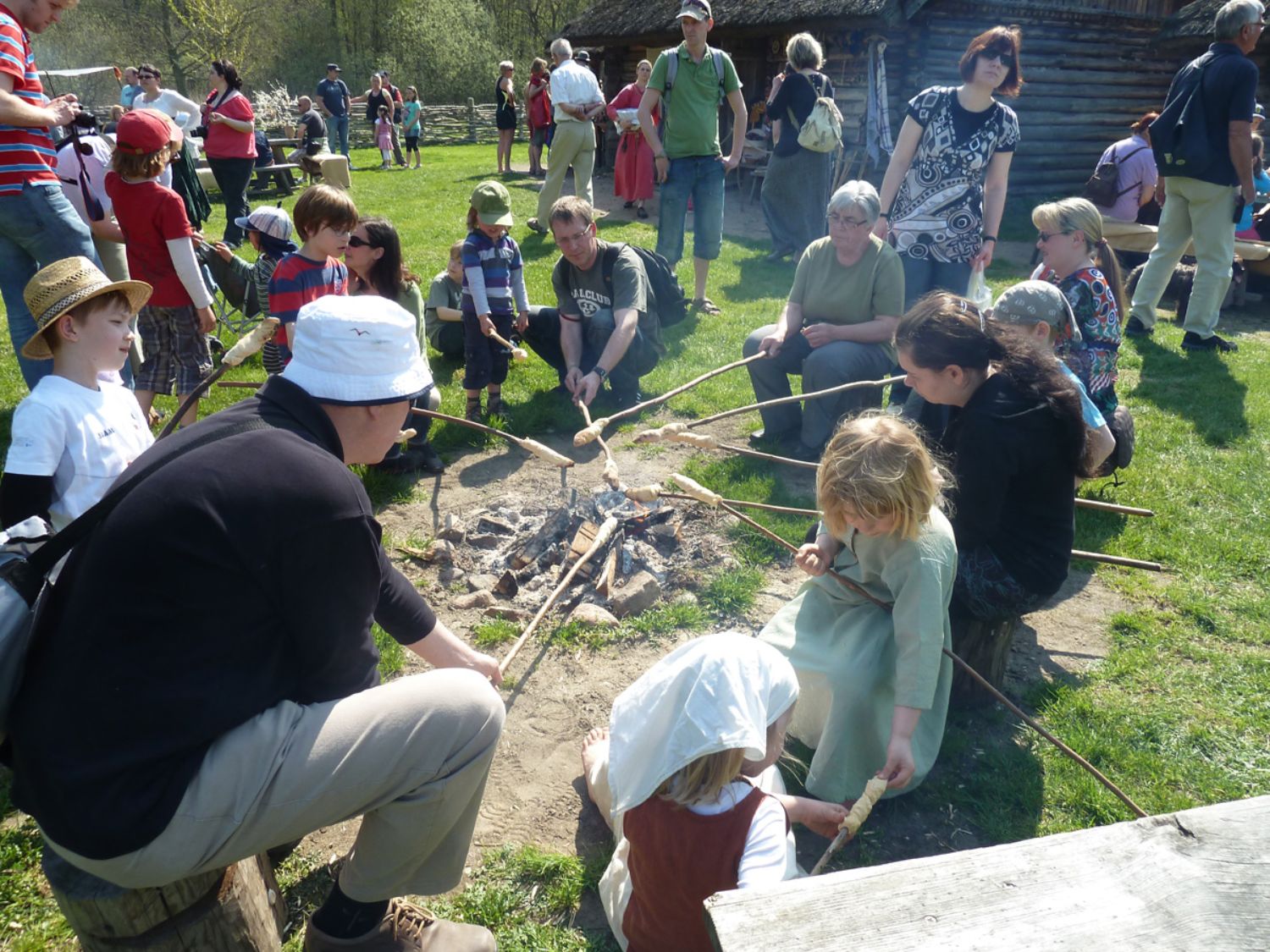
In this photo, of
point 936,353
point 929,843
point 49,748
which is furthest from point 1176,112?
point 49,748

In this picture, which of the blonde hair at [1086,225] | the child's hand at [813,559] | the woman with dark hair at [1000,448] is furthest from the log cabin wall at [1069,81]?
the child's hand at [813,559]

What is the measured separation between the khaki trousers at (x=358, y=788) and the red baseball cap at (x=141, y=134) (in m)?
4.13

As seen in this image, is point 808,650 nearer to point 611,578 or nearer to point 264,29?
point 611,578

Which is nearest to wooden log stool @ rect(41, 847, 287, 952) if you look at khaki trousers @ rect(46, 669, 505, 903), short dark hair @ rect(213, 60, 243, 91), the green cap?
khaki trousers @ rect(46, 669, 505, 903)

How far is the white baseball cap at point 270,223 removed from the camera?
5621 mm

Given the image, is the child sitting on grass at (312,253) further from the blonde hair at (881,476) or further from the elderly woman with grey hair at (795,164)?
the elderly woman with grey hair at (795,164)

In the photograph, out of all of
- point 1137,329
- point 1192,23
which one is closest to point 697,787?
point 1137,329

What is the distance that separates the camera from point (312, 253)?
466 cm

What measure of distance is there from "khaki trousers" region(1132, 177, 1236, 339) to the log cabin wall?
5792 mm

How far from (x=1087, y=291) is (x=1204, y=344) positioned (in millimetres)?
3769

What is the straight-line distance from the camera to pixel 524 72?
36281mm

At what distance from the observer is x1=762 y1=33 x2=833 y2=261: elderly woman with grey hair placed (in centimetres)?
898

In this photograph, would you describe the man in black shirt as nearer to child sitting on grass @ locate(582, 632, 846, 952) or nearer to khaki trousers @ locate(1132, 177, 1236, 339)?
child sitting on grass @ locate(582, 632, 846, 952)

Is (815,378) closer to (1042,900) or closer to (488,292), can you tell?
(488,292)
